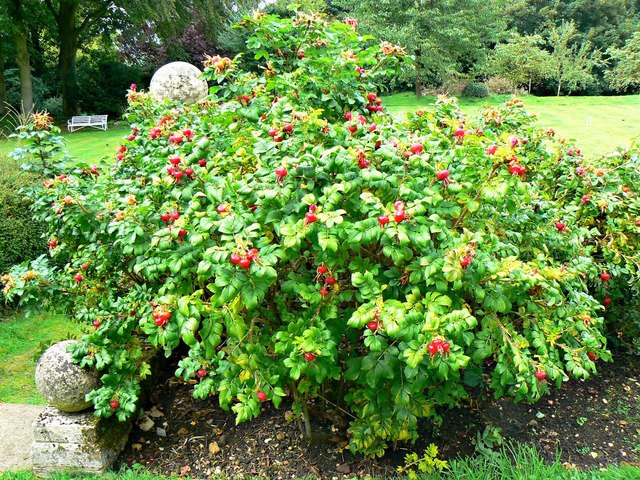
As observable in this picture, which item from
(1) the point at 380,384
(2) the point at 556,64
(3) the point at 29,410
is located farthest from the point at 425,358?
(2) the point at 556,64

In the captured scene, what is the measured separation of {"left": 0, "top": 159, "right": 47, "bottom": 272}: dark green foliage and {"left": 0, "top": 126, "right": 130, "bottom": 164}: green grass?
5.64 m

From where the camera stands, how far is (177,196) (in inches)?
94.1

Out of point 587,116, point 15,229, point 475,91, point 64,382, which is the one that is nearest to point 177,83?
point 15,229

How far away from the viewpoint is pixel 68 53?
19.3 m

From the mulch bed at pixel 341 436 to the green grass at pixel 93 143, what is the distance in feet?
29.3

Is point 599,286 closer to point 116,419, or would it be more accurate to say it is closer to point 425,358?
point 425,358

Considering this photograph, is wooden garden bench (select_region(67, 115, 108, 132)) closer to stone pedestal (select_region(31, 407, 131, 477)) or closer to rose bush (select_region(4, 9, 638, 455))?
rose bush (select_region(4, 9, 638, 455))

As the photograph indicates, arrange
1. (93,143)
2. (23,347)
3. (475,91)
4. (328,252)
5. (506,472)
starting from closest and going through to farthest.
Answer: (328,252) < (506,472) < (23,347) < (93,143) < (475,91)

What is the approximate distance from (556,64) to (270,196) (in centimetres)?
2542

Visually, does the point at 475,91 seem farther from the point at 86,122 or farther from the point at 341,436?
the point at 341,436

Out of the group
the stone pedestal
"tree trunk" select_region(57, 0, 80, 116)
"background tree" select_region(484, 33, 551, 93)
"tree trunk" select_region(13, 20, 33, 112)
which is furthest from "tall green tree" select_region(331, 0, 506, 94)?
the stone pedestal

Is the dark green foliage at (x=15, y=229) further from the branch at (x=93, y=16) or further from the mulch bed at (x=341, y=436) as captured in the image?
the branch at (x=93, y=16)

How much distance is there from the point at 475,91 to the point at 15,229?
20.1 metres

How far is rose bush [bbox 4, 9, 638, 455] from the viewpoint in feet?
6.75
